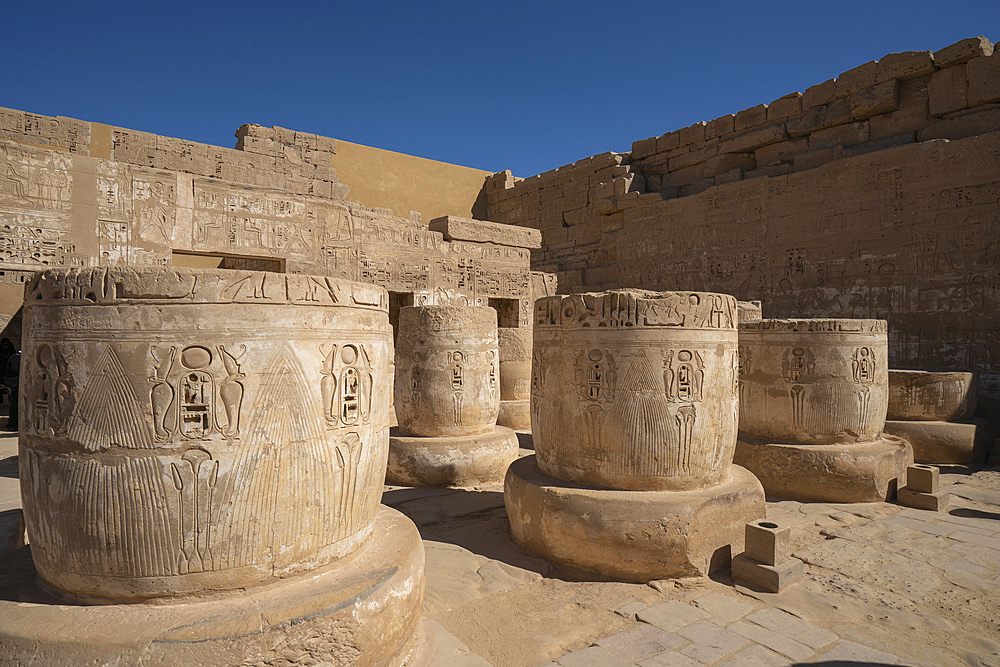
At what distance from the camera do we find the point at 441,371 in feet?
17.9

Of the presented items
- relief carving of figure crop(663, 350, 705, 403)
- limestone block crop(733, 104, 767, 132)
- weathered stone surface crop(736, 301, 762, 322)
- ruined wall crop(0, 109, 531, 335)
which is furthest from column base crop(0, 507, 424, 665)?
limestone block crop(733, 104, 767, 132)

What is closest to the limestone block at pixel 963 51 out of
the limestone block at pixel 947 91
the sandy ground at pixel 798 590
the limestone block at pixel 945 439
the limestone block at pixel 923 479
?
the limestone block at pixel 947 91

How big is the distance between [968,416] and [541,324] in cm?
551

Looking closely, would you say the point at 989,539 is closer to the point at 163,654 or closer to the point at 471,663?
the point at 471,663

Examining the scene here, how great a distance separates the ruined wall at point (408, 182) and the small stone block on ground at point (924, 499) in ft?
37.5

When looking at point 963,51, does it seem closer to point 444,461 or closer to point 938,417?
point 938,417

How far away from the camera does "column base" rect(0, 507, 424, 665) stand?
1662 mm

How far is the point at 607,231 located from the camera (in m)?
14.1

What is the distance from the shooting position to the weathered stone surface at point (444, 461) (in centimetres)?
517

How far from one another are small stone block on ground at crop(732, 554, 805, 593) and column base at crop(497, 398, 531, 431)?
4.77 m

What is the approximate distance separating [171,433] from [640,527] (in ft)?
7.76

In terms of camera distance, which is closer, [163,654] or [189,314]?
[163,654]

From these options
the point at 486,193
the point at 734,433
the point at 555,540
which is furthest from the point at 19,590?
the point at 486,193

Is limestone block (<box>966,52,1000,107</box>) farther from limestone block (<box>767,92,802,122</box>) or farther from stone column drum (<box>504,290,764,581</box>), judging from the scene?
stone column drum (<box>504,290,764,581</box>)
